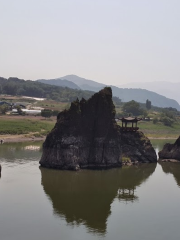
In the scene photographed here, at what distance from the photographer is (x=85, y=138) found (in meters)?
60.1

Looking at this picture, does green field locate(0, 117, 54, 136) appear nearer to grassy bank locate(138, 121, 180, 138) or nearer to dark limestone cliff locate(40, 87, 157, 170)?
grassy bank locate(138, 121, 180, 138)

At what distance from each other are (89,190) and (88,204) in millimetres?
6724

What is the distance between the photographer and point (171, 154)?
76.0 metres

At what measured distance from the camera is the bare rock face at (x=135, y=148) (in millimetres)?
69000

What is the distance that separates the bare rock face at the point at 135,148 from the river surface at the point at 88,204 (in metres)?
5.94

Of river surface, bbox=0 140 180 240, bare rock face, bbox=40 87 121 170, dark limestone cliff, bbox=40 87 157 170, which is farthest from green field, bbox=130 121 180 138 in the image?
river surface, bbox=0 140 180 240

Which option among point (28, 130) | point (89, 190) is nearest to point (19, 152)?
point (89, 190)

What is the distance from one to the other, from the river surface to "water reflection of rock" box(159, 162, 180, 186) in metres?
0.34

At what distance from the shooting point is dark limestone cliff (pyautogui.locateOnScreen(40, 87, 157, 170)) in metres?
57.1

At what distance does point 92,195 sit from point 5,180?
1313 cm

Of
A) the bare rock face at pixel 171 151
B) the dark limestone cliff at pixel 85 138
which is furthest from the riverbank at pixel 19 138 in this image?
the dark limestone cliff at pixel 85 138

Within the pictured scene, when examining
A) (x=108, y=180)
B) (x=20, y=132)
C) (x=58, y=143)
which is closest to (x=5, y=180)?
(x=58, y=143)

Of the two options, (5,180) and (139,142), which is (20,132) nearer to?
(139,142)

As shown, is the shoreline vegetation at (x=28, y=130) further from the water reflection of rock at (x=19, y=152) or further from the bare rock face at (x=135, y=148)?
the bare rock face at (x=135, y=148)
